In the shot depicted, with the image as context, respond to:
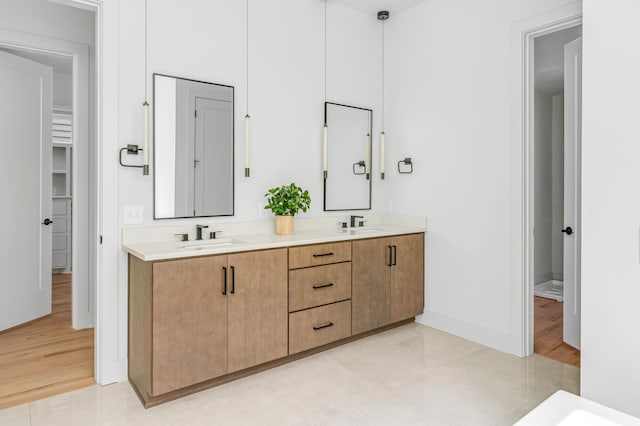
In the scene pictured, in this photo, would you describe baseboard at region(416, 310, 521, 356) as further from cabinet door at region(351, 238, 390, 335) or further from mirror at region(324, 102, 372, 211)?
mirror at region(324, 102, 372, 211)

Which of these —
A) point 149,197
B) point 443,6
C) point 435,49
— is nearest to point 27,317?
point 149,197

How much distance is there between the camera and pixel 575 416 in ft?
4.24

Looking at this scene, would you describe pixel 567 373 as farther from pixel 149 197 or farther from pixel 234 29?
pixel 234 29

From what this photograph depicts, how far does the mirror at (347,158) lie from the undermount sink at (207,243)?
105 centimetres

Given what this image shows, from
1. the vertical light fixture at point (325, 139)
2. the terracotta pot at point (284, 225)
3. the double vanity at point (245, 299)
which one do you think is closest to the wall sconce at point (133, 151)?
the double vanity at point (245, 299)

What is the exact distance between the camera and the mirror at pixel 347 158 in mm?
3525

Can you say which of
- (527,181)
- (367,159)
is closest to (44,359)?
(367,159)

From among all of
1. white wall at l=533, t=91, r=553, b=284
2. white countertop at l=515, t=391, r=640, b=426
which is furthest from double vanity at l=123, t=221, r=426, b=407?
white wall at l=533, t=91, r=553, b=284

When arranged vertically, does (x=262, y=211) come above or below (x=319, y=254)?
above

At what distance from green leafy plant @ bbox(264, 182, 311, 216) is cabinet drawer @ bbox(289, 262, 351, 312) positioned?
48 cm

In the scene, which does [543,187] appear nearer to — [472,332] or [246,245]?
[472,332]

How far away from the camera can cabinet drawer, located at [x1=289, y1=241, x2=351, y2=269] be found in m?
2.70

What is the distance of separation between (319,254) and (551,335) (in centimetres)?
206

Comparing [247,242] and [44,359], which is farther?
[44,359]
